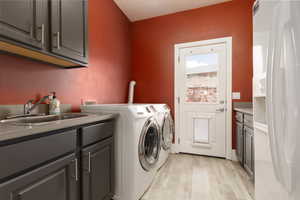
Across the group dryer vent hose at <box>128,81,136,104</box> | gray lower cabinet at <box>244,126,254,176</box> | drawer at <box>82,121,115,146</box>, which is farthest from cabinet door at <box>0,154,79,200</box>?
dryer vent hose at <box>128,81,136,104</box>

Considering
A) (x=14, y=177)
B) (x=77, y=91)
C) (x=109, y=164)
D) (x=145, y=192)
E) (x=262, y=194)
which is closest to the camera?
(x=14, y=177)

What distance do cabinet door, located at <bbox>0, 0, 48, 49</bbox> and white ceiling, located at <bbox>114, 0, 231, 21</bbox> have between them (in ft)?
6.62

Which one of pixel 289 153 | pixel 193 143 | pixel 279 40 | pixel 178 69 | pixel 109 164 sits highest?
pixel 178 69

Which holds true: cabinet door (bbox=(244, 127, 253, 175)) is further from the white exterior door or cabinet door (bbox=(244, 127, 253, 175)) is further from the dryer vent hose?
the dryer vent hose

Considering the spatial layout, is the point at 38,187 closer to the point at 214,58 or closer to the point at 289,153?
the point at 289,153

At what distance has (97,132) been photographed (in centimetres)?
129

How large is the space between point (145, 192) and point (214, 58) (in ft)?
8.29

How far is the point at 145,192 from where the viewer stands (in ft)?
5.62

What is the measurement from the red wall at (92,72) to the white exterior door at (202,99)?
123cm

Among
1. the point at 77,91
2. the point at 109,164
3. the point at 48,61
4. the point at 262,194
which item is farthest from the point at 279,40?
the point at 77,91

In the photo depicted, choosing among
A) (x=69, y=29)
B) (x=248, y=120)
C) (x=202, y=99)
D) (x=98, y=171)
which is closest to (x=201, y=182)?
(x=248, y=120)

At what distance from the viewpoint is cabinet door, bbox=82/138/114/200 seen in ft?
3.75

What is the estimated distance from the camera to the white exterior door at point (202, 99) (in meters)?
2.78

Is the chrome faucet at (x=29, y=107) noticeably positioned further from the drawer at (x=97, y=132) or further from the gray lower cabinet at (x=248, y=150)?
the gray lower cabinet at (x=248, y=150)
